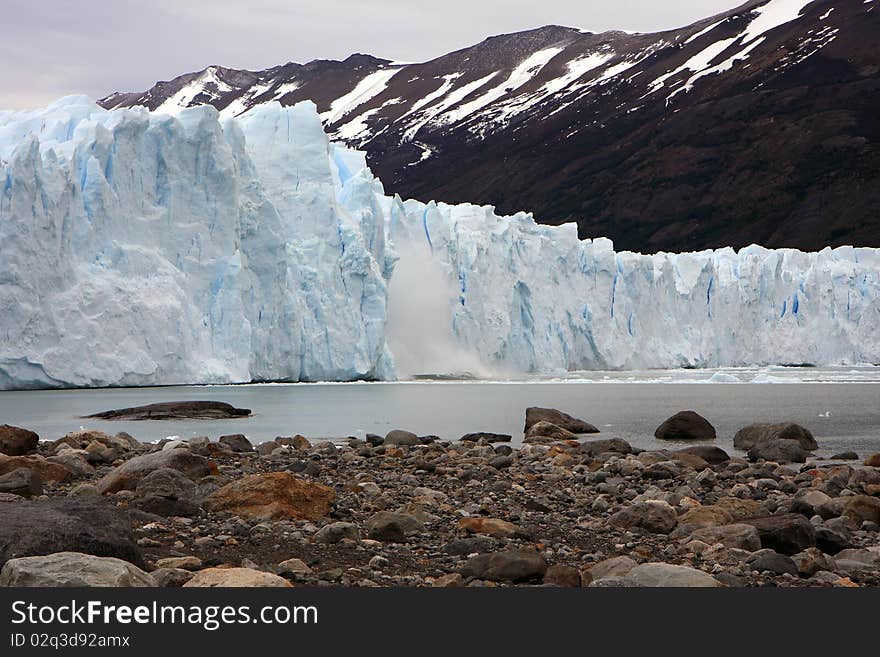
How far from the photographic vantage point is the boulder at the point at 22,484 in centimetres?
682

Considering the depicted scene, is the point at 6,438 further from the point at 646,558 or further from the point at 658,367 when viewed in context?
the point at 658,367

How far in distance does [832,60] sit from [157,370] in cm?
8581

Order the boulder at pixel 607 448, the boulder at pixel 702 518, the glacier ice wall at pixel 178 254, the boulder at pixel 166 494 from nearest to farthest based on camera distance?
the boulder at pixel 166 494 < the boulder at pixel 702 518 < the boulder at pixel 607 448 < the glacier ice wall at pixel 178 254

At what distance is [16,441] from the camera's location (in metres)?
10.6

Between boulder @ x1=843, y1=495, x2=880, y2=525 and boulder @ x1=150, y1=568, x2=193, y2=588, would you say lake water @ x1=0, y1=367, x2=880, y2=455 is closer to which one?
boulder @ x1=843, y1=495, x2=880, y2=525

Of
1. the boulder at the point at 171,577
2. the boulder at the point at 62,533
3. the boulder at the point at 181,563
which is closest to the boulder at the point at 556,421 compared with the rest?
the boulder at the point at 181,563

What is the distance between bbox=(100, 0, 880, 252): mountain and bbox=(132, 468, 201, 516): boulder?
7002 centimetres

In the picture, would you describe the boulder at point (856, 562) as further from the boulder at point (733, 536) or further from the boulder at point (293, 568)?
the boulder at point (293, 568)

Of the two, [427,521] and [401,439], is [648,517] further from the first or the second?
[401,439]

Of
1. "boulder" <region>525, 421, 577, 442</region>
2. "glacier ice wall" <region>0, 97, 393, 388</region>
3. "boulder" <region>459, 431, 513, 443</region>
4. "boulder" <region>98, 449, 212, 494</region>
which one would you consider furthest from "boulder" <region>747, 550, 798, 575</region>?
"glacier ice wall" <region>0, 97, 393, 388</region>

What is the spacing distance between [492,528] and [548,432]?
8.39 meters

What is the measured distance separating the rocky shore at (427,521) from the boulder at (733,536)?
1cm

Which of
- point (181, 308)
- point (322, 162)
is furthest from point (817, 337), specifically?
point (181, 308)

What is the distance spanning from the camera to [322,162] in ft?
93.9
